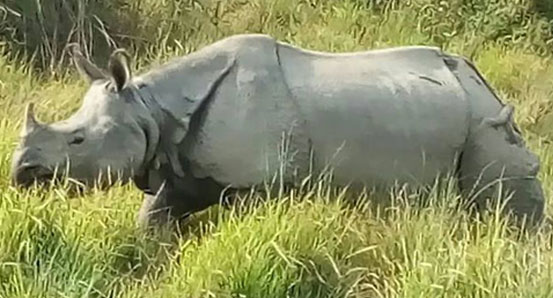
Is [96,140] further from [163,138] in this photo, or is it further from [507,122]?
[507,122]

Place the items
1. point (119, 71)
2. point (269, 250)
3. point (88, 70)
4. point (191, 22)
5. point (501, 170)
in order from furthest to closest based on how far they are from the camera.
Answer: point (191, 22) → point (501, 170) → point (88, 70) → point (119, 71) → point (269, 250)

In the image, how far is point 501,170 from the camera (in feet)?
18.5

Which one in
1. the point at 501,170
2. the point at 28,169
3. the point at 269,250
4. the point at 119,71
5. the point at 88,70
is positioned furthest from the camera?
the point at 501,170

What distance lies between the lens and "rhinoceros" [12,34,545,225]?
16.9 ft

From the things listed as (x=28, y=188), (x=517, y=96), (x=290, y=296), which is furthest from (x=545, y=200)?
(x=517, y=96)

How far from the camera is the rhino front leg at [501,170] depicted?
18.4 ft

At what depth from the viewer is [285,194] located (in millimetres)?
5227

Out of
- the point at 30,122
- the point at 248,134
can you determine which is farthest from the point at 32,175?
the point at 248,134

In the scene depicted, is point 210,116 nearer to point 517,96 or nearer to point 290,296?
point 290,296

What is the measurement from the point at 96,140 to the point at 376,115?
115cm

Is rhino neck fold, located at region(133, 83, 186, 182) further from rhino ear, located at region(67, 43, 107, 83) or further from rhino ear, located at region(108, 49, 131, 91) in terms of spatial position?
rhino ear, located at region(67, 43, 107, 83)

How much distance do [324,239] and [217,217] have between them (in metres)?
0.66

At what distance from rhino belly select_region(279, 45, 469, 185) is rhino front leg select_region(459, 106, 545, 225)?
8 cm

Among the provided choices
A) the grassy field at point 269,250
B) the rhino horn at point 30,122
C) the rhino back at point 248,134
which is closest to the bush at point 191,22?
the grassy field at point 269,250
